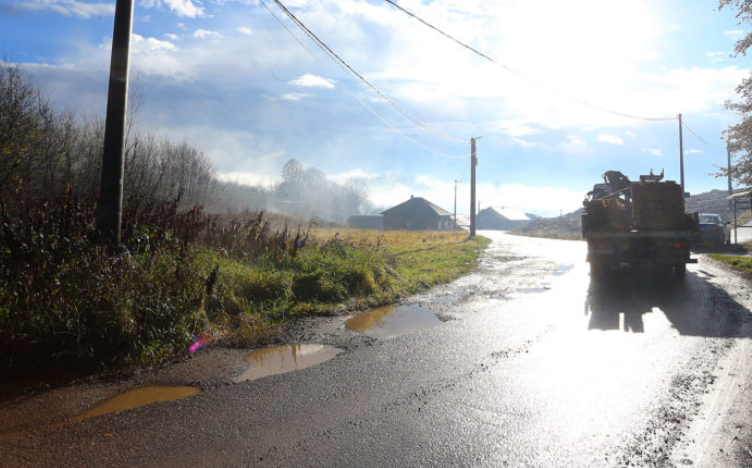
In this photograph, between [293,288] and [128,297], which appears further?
[293,288]

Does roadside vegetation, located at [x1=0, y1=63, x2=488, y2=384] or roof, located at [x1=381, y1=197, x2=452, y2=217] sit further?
roof, located at [x1=381, y1=197, x2=452, y2=217]

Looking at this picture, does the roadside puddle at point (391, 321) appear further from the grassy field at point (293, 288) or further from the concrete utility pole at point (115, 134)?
the concrete utility pole at point (115, 134)

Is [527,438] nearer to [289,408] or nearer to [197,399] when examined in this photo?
[289,408]

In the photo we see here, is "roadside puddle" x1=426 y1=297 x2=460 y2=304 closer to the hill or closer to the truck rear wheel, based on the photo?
the truck rear wheel

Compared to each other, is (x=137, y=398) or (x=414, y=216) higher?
(x=414, y=216)

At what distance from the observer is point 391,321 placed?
21.3 ft

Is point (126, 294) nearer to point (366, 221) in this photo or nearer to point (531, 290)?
point (531, 290)

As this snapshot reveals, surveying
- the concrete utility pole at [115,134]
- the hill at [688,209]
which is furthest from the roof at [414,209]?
the concrete utility pole at [115,134]

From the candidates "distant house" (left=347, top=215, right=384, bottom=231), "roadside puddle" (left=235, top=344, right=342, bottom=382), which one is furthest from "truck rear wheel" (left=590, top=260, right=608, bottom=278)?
"distant house" (left=347, top=215, right=384, bottom=231)

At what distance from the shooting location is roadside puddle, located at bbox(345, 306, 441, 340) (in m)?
5.84

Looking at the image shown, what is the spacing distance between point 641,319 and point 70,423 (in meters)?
6.93

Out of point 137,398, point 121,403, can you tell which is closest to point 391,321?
point 137,398

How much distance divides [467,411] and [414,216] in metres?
66.7

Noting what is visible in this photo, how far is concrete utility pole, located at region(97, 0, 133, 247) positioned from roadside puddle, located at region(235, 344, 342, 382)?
240 cm
